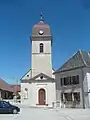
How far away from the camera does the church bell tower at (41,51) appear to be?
56.8 metres

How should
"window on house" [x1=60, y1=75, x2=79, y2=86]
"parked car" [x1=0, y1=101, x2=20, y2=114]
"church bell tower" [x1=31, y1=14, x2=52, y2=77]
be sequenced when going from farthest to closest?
"church bell tower" [x1=31, y1=14, x2=52, y2=77], "window on house" [x1=60, y1=75, x2=79, y2=86], "parked car" [x1=0, y1=101, x2=20, y2=114]

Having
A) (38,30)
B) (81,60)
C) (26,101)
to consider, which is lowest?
(26,101)

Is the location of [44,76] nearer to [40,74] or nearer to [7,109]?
[40,74]

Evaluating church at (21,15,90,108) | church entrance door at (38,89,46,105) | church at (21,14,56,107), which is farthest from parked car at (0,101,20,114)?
church entrance door at (38,89,46,105)

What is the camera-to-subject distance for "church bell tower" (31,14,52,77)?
5681 cm

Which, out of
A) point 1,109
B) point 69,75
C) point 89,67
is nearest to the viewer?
point 1,109

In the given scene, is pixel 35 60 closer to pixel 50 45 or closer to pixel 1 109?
pixel 50 45

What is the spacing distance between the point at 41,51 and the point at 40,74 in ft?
18.3

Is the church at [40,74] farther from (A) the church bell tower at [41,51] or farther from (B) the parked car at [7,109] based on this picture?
(B) the parked car at [7,109]

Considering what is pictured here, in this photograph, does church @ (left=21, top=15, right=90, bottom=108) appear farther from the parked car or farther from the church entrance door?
the parked car

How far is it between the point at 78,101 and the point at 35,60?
64.4 feet

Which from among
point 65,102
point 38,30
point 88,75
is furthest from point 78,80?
point 38,30

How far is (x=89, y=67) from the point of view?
39.0m

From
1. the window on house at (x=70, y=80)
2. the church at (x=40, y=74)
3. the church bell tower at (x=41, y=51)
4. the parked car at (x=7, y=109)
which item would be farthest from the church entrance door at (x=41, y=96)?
the parked car at (x=7, y=109)
